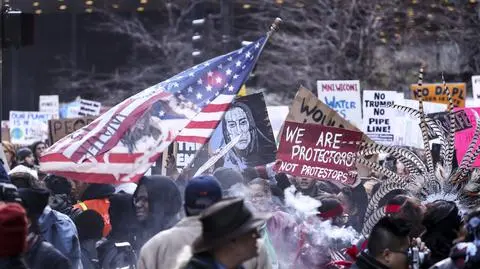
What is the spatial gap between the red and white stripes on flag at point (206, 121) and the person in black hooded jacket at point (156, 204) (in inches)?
20.7

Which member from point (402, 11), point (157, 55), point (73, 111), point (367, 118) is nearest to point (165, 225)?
point (367, 118)

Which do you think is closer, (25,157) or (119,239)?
(119,239)

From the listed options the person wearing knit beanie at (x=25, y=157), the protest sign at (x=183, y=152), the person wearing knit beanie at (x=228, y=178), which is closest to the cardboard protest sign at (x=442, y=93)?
the person wearing knit beanie at (x=25, y=157)

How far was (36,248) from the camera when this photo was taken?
689 centimetres

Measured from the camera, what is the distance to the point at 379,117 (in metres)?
16.9

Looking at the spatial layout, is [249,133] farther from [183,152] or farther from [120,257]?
[120,257]

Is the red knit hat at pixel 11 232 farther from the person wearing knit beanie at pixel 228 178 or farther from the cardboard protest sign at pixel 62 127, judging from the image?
the cardboard protest sign at pixel 62 127

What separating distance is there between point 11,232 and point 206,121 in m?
3.56

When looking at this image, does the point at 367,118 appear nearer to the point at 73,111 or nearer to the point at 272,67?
the point at 73,111

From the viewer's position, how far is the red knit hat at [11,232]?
5.48 m

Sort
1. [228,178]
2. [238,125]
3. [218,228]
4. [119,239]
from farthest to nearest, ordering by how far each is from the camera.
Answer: [238,125], [228,178], [119,239], [218,228]

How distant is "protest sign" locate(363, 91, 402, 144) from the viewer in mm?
16688

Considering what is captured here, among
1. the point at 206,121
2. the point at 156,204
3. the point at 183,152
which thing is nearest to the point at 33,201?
the point at 156,204

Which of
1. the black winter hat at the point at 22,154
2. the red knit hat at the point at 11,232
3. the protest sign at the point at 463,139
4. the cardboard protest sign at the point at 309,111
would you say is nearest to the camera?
the red knit hat at the point at 11,232
